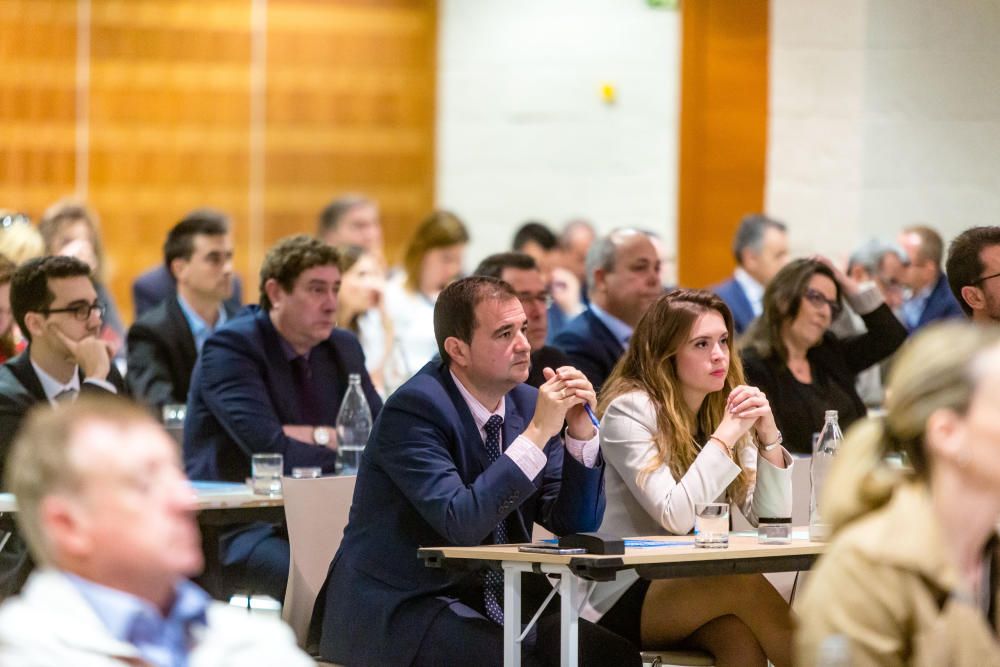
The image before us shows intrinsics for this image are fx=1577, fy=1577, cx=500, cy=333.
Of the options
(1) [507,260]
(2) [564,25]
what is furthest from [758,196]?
(1) [507,260]

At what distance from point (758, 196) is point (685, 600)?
19.9 ft

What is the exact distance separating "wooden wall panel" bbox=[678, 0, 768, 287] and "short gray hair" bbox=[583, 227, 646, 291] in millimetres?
Answer: 3176

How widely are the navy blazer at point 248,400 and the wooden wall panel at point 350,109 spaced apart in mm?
5651

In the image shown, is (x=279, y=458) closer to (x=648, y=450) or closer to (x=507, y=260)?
(x=648, y=450)

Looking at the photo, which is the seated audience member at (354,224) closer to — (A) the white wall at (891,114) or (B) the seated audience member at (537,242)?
(B) the seated audience member at (537,242)

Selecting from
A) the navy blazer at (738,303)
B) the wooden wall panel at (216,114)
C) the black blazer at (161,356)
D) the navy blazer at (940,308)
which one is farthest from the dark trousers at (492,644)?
the wooden wall panel at (216,114)

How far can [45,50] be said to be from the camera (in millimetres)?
10367

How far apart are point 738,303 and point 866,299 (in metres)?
2.03

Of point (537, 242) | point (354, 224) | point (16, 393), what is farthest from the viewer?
point (537, 242)

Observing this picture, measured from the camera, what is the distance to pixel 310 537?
13.3 feet

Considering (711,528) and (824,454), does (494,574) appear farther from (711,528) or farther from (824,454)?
(824,454)

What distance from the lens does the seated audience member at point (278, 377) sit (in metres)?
5.17

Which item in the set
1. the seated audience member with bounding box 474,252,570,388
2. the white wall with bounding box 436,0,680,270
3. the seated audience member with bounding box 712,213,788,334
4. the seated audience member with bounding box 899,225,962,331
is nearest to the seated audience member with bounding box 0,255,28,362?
the seated audience member with bounding box 474,252,570,388

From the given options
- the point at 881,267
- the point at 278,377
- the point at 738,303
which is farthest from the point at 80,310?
the point at 881,267
